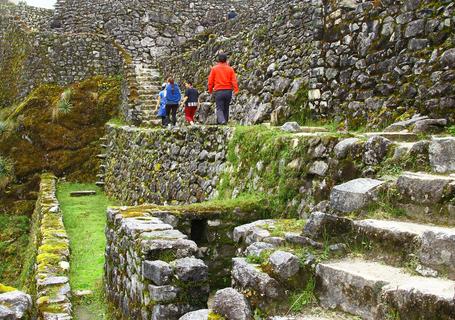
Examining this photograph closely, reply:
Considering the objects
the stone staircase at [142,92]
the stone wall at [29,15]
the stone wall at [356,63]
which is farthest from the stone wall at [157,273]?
→ the stone wall at [29,15]

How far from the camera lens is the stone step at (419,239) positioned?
9.96 ft

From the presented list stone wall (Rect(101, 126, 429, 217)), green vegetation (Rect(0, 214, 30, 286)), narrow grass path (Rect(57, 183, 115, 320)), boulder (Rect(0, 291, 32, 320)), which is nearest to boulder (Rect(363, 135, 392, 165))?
stone wall (Rect(101, 126, 429, 217))

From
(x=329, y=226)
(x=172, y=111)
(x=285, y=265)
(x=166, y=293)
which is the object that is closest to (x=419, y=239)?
(x=329, y=226)

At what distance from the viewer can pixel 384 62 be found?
689 centimetres

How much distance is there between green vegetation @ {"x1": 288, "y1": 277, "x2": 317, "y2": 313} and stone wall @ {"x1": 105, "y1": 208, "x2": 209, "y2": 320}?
47.4 inches

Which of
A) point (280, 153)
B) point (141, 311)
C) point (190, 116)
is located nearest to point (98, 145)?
point (190, 116)

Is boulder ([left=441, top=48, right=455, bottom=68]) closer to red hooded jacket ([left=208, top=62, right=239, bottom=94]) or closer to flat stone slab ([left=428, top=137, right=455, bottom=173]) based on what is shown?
flat stone slab ([left=428, top=137, right=455, bottom=173])

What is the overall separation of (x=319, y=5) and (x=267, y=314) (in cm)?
599

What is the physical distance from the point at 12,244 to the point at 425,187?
13393mm

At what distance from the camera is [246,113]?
482 inches

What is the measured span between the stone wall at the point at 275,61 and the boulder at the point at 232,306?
18.6 ft

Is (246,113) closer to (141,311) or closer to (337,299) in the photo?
(141,311)

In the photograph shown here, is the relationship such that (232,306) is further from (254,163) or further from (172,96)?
(172,96)

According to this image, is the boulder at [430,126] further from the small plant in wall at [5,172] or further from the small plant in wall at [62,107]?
the small plant in wall at [62,107]
